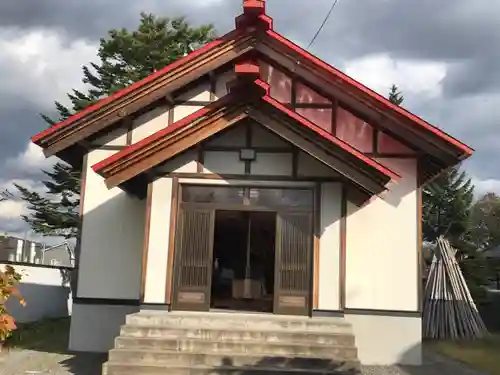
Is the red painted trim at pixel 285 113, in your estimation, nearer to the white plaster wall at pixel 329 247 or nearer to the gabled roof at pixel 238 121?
the gabled roof at pixel 238 121

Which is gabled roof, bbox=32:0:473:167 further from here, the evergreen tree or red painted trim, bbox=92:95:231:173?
the evergreen tree

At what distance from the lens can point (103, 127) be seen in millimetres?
11180

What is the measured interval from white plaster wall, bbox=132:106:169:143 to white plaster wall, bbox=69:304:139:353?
10.6ft

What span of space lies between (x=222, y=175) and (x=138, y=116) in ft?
7.87

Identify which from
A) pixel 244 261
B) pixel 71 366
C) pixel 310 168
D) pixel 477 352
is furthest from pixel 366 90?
pixel 71 366

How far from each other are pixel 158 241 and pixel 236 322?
1943mm

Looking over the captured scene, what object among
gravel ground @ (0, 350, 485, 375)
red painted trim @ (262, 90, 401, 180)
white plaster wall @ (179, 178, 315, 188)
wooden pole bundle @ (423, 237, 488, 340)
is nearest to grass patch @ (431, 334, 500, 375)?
gravel ground @ (0, 350, 485, 375)

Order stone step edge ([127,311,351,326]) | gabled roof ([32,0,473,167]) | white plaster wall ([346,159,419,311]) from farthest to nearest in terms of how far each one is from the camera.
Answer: gabled roof ([32,0,473,167]) < white plaster wall ([346,159,419,311]) < stone step edge ([127,311,351,326])

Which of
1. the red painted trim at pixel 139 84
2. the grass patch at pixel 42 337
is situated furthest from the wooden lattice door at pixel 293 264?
the grass patch at pixel 42 337

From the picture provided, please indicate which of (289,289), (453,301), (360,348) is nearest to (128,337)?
(289,289)

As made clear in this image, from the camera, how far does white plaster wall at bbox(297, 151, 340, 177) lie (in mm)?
10031

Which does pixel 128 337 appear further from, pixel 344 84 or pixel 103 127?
pixel 344 84

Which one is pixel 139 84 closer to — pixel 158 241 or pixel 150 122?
pixel 150 122

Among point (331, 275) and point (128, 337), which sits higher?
point (331, 275)
